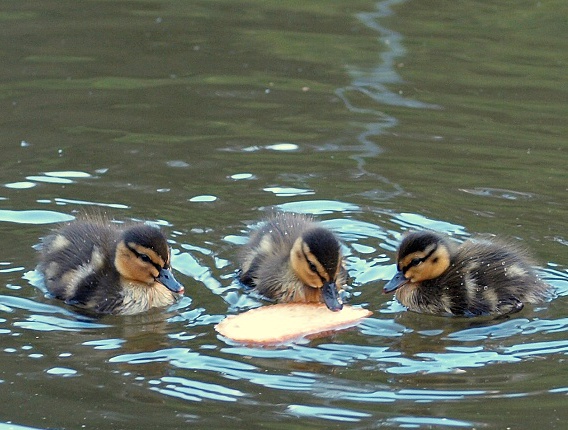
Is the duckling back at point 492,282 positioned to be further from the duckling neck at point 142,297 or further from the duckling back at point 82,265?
the duckling back at point 82,265

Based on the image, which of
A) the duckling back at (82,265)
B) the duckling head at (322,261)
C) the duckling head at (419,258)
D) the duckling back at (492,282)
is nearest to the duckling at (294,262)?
the duckling head at (322,261)

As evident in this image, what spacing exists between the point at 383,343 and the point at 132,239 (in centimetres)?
126

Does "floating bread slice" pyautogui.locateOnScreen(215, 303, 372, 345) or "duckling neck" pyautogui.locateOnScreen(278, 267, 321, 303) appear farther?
"duckling neck" pyautogui.locateOnScreen(278, 267, 321, 303)

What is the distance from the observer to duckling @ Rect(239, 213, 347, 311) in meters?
5.68

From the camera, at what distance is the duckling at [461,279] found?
19.0 ft

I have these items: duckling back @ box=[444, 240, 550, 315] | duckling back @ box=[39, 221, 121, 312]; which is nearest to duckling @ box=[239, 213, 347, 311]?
duckling back @ box=[444, 240, 550, 315]

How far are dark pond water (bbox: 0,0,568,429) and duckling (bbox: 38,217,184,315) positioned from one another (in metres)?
0.10

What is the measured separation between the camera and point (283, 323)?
559cm

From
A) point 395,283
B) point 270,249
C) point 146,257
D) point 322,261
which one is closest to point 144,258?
point 146,257

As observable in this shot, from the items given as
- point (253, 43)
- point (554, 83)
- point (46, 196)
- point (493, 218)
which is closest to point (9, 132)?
point (46, 196)

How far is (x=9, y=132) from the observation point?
8188mm

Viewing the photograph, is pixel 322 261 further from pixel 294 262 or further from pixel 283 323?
pixel 283 323

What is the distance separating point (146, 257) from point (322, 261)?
82 cm

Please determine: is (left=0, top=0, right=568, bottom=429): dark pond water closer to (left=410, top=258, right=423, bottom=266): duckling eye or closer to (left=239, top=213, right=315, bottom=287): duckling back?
(left=239, top=213, right=315, bottom=287): duckling back
